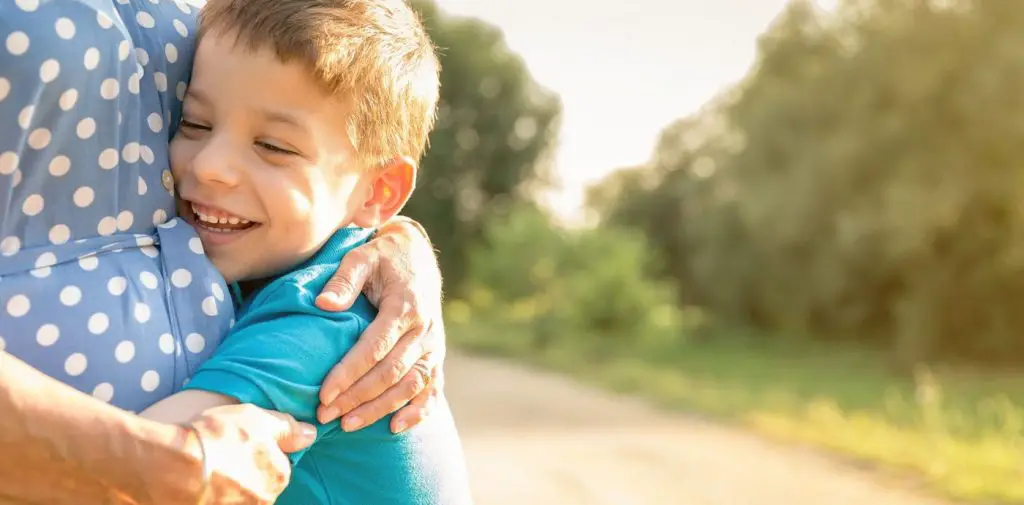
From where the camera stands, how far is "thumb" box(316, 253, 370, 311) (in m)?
1.51

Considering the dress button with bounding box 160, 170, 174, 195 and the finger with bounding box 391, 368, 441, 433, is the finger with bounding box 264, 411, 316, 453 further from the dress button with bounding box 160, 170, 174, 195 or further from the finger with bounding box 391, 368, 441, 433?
the dress button with bounding box 160, 170, 174, 195

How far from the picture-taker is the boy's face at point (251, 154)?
157 centimetres

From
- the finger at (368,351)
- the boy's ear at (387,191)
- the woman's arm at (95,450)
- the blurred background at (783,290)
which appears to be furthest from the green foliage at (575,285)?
the woman's arm at (95,450)

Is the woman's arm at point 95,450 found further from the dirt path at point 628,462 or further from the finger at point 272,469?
the dirt path at point 628,462

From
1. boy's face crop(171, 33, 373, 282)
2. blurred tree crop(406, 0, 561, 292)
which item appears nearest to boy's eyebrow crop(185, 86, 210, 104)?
boy's face crop(171, 33, 373, 282)

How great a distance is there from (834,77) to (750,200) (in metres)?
2.36

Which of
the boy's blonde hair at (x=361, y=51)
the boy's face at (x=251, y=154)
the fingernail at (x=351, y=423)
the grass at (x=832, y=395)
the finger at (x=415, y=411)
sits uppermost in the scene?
the grass at (x=832, y=395)

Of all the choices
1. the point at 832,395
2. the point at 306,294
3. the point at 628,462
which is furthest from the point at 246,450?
the point at 832,395

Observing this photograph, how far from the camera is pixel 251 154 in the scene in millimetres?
1583

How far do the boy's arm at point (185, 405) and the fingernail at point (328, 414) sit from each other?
138 millimetres

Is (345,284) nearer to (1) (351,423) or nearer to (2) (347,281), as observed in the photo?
(2) (347,281)

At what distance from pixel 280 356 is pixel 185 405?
0.14 m

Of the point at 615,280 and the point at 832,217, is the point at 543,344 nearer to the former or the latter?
the point at 615,280

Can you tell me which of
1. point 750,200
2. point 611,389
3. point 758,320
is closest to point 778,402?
point 611,389
